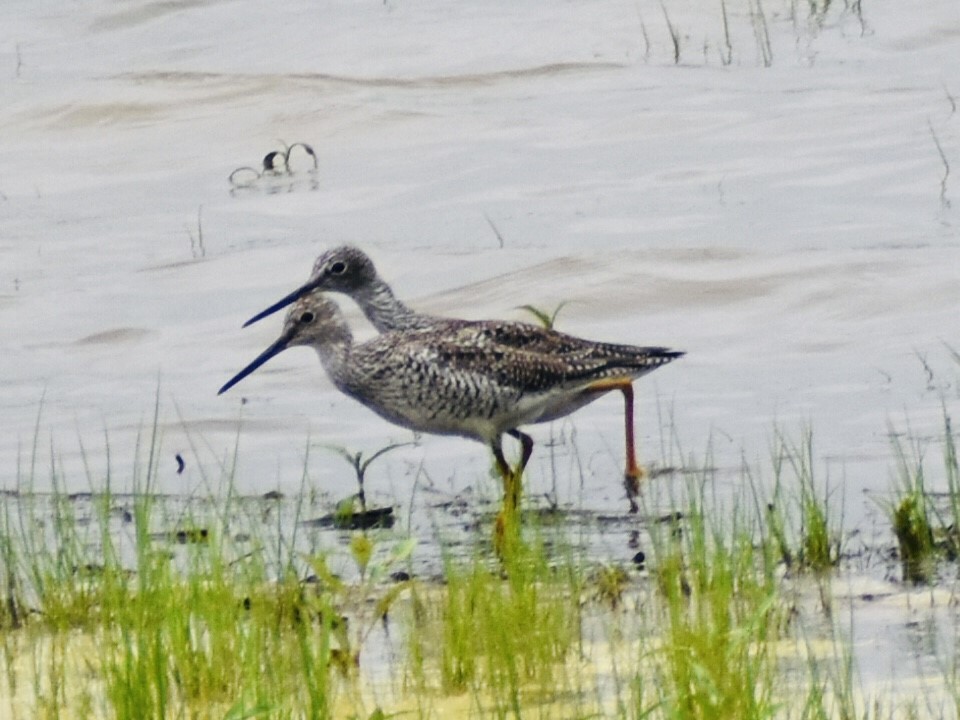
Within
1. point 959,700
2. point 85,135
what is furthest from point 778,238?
point 959,700

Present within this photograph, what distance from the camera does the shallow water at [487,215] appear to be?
361 inches

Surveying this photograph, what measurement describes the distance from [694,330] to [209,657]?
6601 millimetres

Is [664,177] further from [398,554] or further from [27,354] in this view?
[398,554]

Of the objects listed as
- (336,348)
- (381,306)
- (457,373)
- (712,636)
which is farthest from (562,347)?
(712,636)

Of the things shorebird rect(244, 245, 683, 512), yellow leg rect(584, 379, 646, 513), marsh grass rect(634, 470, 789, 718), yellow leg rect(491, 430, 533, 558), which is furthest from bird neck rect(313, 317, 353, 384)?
marsh grass rect(634, 470, 789, 718)

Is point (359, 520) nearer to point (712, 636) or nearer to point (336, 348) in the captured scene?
point (336, 348)

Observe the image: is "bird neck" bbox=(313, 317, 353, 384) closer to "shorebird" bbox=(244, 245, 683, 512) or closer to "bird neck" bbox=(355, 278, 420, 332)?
"shorebird" bbox=(244, 245, 683, 512)

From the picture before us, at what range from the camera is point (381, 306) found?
909cm

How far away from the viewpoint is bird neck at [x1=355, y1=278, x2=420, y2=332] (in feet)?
29.7

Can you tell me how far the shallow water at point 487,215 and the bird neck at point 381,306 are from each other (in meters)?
0.58

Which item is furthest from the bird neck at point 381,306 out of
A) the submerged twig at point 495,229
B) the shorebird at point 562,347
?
the submerged twig at point 495,229

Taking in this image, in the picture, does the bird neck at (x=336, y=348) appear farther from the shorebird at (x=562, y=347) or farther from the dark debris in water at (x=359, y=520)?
the dark debris in water at (x=359, y=520)

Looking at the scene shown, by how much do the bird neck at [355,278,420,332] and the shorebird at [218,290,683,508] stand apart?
0.67 meters

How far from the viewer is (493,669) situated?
478 centimetres
